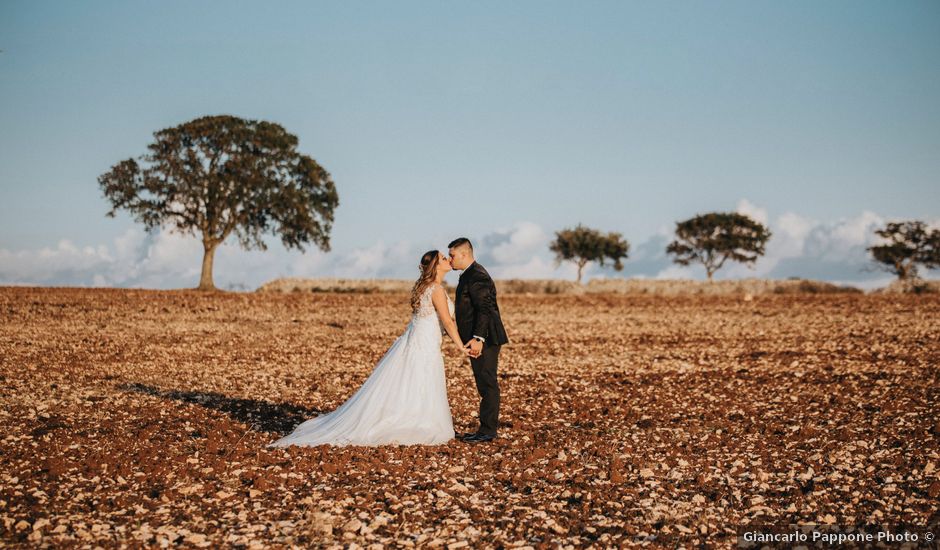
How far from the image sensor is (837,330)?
27984 millimetres

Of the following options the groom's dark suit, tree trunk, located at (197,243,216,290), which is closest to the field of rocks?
the groom's dark suit

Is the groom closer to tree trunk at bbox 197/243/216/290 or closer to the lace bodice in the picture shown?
the lace bodice

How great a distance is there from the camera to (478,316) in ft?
35.0

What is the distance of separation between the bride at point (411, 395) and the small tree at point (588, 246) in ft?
242

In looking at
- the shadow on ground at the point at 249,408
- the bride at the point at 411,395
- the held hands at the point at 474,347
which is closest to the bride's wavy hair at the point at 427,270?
the bride at the point at 411,395

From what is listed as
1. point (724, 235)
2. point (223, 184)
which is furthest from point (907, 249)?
point (223, 184)

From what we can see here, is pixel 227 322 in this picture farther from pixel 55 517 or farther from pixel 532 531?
pixel 532 531

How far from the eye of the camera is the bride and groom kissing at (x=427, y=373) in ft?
35.2

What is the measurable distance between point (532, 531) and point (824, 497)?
3.63m

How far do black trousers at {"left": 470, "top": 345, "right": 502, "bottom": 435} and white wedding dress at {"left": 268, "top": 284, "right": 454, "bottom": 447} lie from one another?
21.4 inches

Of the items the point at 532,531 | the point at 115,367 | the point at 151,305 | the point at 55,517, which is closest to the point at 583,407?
the point at 532,531

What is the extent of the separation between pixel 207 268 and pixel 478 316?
45500 mm

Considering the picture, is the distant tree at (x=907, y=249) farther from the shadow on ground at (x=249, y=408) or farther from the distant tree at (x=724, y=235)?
the shadow on ground at (x=249, y=408)

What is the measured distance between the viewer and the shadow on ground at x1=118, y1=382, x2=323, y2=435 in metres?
12.8
